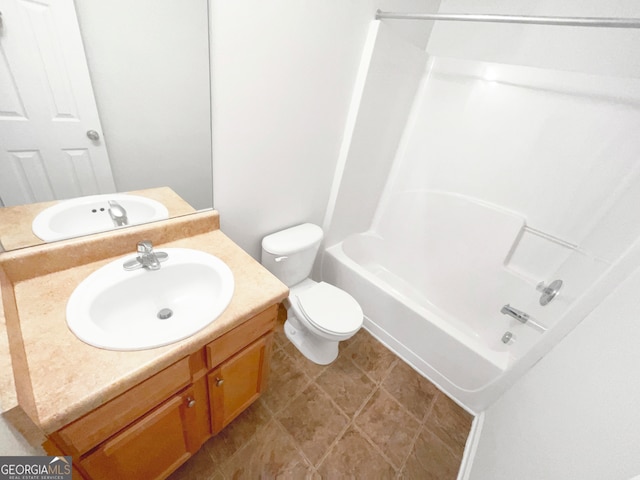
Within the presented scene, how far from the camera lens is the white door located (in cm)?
60

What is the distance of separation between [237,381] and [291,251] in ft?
2.22

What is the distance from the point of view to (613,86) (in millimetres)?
1243

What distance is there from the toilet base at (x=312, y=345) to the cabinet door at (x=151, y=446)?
2.55 feet

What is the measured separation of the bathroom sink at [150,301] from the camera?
663 mm

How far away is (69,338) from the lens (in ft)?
2.10

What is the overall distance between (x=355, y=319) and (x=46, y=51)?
1503 millimetres

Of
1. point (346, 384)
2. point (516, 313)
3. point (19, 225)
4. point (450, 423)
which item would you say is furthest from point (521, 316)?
point (19, 225)

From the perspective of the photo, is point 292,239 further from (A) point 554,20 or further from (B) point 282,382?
(A) point 554,20

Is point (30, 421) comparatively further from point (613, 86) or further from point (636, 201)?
point (613, 86)

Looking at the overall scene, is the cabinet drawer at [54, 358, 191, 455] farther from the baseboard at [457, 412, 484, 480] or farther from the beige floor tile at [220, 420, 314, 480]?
the baseboard at [457, 412, 484, 480]

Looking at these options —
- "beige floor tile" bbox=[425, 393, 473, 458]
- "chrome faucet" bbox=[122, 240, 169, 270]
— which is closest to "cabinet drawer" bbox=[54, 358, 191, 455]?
"chrome faucet" bbox=[122, 240, 169, 270]

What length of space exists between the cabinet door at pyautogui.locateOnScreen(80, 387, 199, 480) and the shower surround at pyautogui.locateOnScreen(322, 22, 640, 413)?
48.5 inches

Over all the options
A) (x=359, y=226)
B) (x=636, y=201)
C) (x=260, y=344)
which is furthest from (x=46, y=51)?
(x=636, y=201)

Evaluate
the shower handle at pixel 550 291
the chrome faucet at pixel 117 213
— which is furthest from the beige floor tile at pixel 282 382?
the shower handle at pixel 550 291
